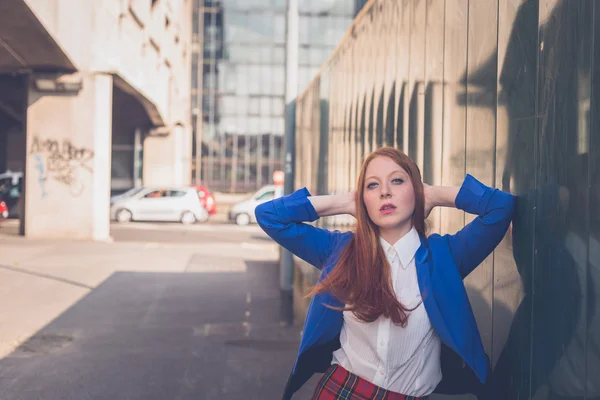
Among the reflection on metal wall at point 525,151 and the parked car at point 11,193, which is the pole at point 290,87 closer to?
the reflection on metal wall at point 525,151

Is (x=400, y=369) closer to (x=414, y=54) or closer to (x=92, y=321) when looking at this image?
(x=414, y=54)

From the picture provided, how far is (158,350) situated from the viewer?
241 inches

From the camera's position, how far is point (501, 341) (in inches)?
110

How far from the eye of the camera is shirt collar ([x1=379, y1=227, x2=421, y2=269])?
7.84 feet

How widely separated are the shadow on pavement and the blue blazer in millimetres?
2433

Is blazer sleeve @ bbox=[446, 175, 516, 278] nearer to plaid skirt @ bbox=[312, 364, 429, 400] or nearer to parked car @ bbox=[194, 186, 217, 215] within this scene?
plaid skirt @ bbox=[312, 364, 429, 400]

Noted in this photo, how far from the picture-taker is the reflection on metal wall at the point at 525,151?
6.83ft

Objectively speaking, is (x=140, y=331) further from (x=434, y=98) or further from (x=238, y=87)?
(x=238, y=87)

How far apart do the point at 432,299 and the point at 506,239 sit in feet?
1.99

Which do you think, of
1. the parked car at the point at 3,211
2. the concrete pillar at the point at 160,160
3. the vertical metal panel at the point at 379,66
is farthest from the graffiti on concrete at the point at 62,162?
the concrete pillar at the point at 160,160

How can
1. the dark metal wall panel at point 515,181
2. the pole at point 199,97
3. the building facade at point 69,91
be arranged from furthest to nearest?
the pole at point 199,97 → the building facade at point 69,91 → the dark metal wall panel at point 515,181

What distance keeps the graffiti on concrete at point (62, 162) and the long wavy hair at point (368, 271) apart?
15.9 meters

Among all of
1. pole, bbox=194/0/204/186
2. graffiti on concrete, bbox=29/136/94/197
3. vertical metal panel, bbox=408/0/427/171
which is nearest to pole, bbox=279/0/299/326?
vertical metal panel, bbox=408/0/427/171

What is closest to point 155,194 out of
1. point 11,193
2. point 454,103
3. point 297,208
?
point 11,193
